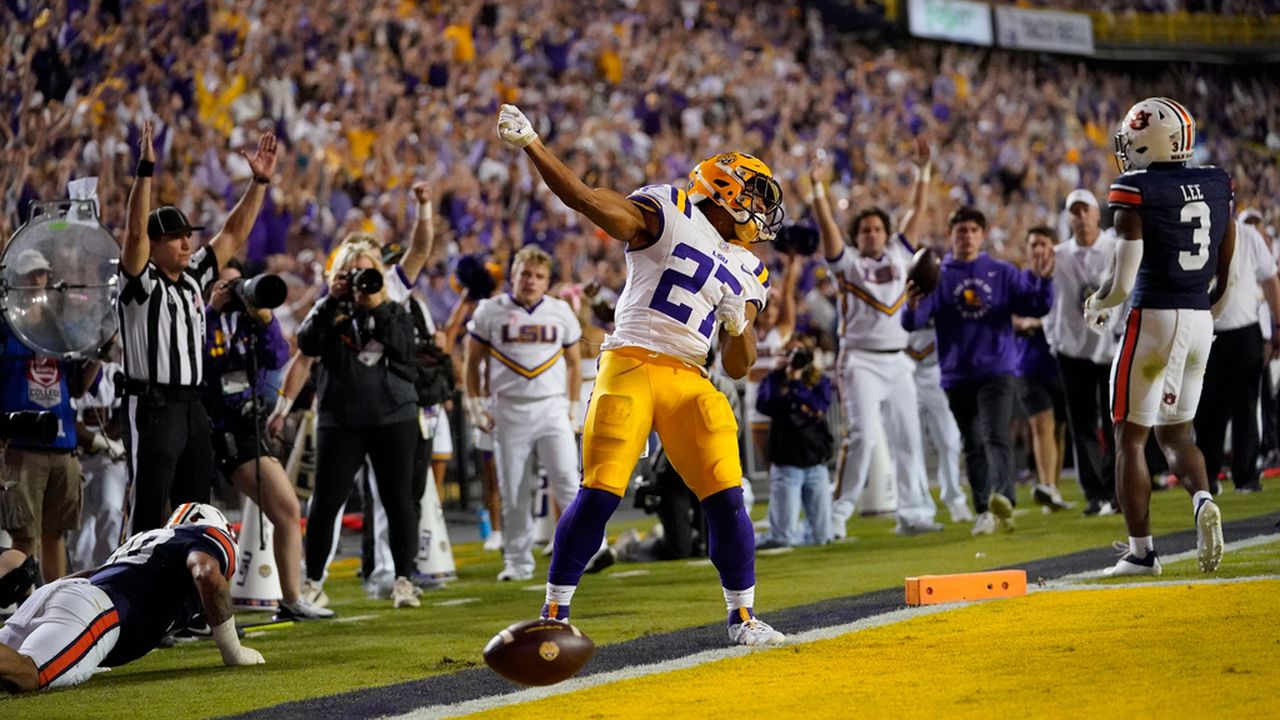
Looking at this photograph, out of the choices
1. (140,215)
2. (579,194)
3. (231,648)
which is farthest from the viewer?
(140,215)

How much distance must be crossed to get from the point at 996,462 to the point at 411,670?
18.4 ft

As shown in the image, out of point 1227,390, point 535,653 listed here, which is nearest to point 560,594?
point 535,653

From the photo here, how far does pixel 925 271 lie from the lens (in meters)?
10.5

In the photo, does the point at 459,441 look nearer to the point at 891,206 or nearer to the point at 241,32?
the point at 241,32

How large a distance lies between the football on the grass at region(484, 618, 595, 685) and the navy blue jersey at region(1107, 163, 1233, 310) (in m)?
3.51

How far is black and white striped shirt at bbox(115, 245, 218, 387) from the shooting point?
7262 millimetres

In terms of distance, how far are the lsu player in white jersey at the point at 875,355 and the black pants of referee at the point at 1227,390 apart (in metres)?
2.04

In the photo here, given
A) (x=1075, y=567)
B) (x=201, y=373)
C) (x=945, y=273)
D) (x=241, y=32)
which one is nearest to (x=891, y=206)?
(x=241, y=32)

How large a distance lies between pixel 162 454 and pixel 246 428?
944 millimetres

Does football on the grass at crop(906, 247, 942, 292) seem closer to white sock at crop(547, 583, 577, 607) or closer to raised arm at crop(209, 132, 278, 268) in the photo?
raised arm at crop(209, 132, 278, 268)

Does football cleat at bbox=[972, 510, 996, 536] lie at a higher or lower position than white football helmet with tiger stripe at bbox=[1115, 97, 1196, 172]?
lower

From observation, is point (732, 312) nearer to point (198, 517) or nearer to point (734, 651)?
point (734, 651)

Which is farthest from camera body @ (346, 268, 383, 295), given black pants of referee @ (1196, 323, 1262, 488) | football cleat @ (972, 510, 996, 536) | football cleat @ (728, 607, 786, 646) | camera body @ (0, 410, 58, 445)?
black pants of referee @ (1196, 323, 1262, 488)

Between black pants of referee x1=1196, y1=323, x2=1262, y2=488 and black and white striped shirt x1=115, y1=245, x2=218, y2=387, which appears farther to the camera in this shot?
black pants of referee x1=1196, y1=323, x2=1262, y2=488
